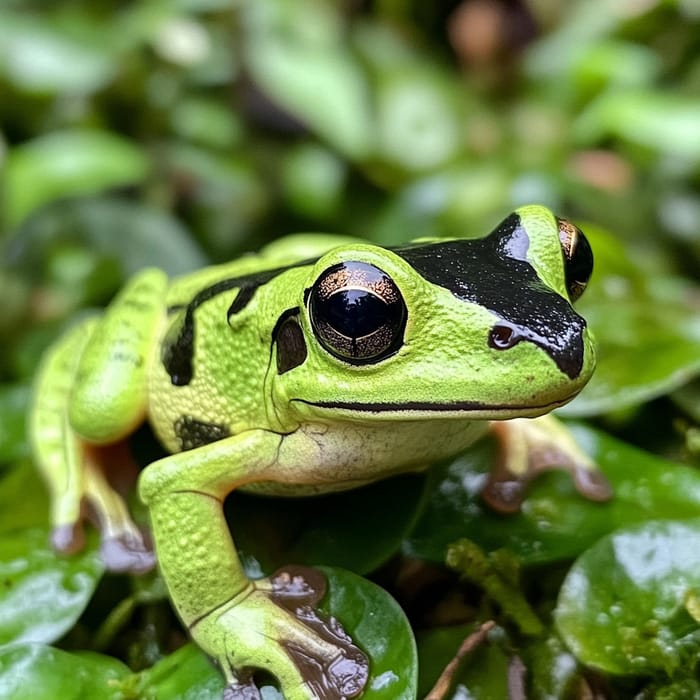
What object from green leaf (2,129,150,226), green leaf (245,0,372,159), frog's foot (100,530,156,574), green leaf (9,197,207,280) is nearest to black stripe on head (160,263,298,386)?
frog's foot (100,530,156,574)

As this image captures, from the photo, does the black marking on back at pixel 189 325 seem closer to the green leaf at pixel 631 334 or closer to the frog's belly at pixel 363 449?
the frog's belly at pixel 363 449

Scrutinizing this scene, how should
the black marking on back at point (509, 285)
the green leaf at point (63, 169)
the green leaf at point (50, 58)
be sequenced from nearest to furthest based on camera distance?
the black marking on back at point (509, 285)
the green leaf at point (63, 169)
the green leaf at point (50, 58)

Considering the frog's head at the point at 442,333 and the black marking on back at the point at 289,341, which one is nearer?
the frog's head at the point at 442,333

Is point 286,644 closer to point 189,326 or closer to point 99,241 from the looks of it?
point 189,326

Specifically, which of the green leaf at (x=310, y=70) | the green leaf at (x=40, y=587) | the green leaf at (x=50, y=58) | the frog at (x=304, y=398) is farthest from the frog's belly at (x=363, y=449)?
the green leaf at (x=50, y=58)

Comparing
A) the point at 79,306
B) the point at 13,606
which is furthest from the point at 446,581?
the point at 79,306

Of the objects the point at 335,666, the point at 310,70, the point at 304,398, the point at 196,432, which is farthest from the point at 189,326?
the point at 310,70
